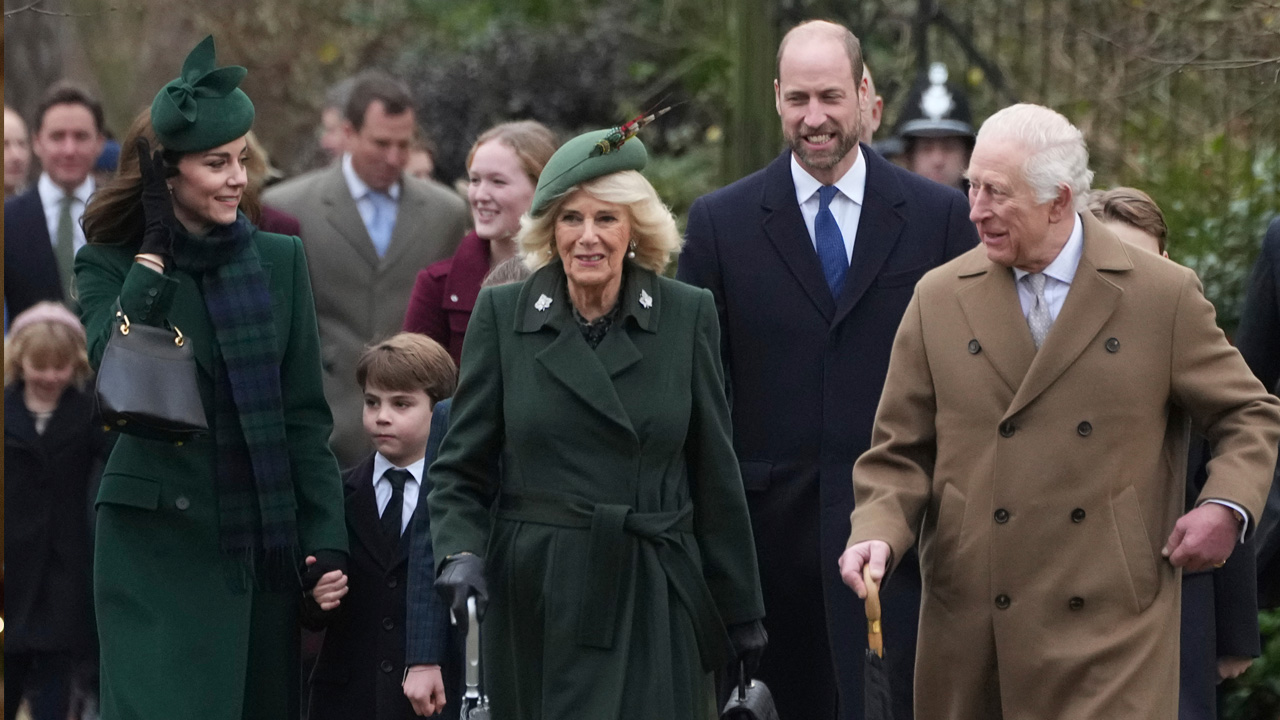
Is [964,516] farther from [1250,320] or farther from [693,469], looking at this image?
[1250,320]

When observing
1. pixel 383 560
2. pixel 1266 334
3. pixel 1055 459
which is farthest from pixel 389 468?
pixel 1266 334

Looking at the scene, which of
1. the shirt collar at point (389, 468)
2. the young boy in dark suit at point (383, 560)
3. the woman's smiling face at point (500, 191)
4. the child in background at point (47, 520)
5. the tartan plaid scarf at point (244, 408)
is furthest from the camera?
the child in background at point (47, 520)

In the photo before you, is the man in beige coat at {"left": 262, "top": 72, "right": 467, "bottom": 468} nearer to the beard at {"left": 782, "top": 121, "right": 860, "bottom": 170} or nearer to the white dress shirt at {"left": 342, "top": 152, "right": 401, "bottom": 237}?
the white dress shirt at {"left": 342, "top": 152, "right": 401, "bottom": 237}

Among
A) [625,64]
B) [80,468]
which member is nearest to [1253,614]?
[80,468]

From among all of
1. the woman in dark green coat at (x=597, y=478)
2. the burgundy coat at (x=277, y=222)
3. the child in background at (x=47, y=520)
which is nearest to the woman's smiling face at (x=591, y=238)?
the woman in dark green coat at (x=597, y=478)

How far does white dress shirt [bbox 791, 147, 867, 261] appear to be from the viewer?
673 centimetres

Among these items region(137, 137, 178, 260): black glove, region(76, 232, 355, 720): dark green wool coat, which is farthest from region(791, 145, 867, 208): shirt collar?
region(137, 137, 178, 260): black glove

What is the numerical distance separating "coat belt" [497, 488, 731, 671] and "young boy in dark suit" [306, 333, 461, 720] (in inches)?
30.4

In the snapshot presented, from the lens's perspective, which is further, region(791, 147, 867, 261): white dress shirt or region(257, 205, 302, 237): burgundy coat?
region(257, 205, 302, 237): burgundy coat

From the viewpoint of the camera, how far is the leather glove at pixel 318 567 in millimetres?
6094

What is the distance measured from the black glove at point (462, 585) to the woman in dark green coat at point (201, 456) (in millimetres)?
839

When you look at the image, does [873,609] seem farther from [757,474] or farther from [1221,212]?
[1221,212]

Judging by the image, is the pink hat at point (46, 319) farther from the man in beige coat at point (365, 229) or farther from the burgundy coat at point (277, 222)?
the man in beige coat at point (365, 229)

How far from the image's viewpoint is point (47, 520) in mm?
7703
